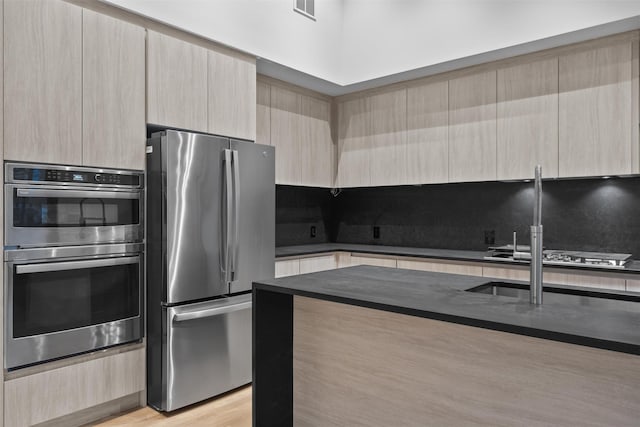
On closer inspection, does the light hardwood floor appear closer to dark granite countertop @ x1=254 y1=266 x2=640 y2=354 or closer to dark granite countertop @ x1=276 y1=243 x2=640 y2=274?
dark granite countertop @ x1=254 y1=266 x2=640 y2=354

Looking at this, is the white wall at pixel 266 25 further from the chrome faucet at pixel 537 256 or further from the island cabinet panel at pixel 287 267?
the chrome faucet at pixel 537 256

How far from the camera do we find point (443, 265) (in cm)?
362

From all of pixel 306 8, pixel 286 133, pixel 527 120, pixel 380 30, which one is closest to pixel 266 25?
pixel 306 8

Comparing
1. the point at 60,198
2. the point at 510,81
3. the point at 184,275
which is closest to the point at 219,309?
the point at 184,275

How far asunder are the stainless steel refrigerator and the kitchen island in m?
0.92

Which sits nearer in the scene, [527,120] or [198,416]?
[198,416]

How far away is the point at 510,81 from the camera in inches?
141

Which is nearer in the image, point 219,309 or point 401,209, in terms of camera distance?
point 219,309

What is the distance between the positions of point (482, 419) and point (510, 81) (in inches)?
114

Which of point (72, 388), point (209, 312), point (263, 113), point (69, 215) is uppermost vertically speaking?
point (263, 113)

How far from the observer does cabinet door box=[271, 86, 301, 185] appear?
13.4 ft

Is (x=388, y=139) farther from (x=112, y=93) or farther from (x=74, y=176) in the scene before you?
(x=74, y=176)

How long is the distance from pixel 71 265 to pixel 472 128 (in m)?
3.20

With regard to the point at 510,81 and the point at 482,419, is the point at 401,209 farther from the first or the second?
the point at 482,419
